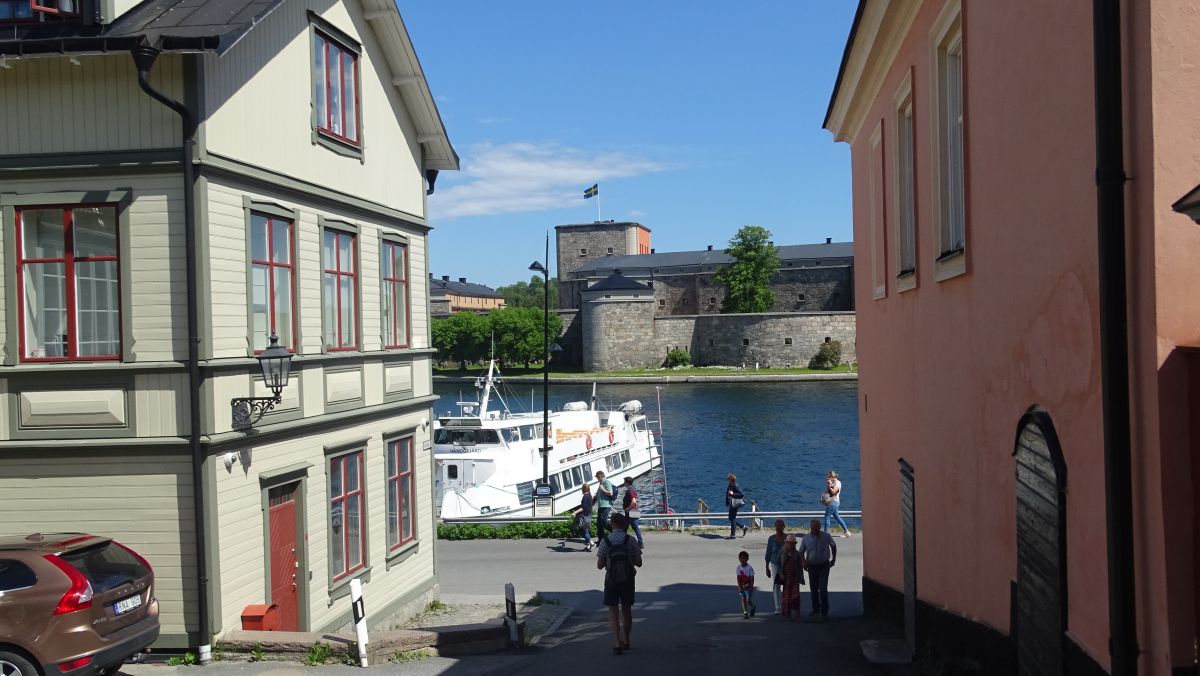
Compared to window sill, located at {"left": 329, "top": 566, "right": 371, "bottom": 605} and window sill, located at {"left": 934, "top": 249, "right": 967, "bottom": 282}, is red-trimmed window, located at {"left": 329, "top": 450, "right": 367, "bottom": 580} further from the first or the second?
window sill, located at {"left": 934, "top": 249, "right": 967, "bottom": 282}

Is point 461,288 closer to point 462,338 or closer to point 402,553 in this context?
point 462,338

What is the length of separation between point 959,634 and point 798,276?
113 metres

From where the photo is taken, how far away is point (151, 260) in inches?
410

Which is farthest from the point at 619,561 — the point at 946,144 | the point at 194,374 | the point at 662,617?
the point at 946,144

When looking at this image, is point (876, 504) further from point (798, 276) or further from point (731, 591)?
point (798, 276)

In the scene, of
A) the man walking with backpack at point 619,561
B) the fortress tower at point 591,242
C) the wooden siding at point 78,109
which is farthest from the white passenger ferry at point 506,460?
the fortress tower at point 591,242

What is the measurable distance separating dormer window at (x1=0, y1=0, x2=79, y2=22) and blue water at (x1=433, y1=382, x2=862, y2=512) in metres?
30.1

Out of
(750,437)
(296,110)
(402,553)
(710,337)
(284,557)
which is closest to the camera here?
(284,557)

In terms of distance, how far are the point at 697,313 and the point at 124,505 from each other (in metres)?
113

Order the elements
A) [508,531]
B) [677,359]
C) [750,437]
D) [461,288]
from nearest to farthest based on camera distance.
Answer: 1. [508,531]
2. [750,437]
3. [677,359]
4. [461,288]

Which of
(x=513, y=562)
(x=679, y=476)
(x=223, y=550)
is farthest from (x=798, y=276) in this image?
(x=223, y=550)

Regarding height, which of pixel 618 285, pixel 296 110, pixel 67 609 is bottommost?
pixel 67 609

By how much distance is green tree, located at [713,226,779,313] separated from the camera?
115 meters

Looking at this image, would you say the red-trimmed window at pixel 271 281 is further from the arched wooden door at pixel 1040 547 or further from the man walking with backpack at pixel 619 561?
the arched wooden door at pixel 1040 547
